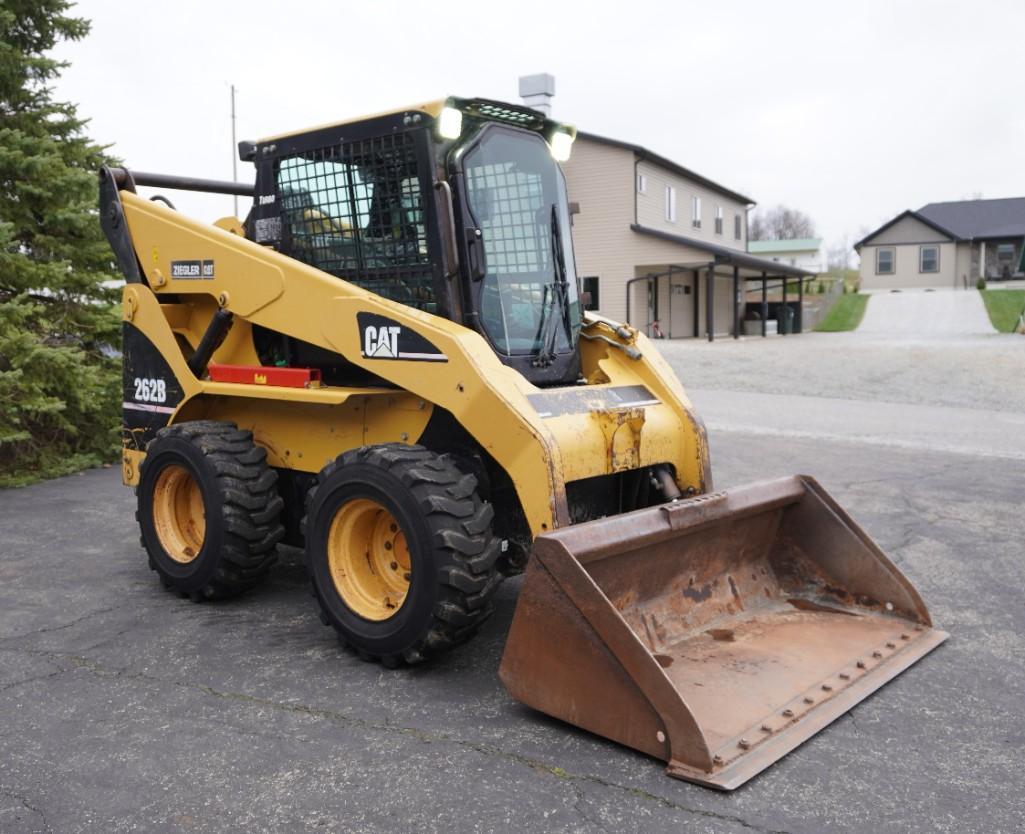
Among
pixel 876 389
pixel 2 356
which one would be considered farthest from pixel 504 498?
pixel 876 389

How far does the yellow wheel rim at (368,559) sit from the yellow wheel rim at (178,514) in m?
1.34

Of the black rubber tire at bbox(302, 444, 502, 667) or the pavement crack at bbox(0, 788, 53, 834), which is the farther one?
the black rubber tire at bbox(302, 444, 502, 667)

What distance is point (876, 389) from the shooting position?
54.1ft

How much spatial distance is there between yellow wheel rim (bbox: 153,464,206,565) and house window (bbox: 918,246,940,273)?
5193 cm

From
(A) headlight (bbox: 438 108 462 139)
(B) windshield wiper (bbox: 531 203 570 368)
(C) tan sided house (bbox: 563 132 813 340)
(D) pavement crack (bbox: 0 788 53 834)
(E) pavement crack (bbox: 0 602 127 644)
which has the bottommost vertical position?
(D) pavement crack (bbox: 0 788 53 834)

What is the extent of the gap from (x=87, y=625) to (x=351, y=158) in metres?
2.86

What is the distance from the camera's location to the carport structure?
28.0m

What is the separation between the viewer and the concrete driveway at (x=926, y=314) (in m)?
31.7

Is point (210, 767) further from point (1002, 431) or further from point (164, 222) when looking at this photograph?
point (1002, 431)

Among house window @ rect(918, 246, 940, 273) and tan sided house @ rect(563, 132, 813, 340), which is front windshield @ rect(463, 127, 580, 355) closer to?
tan sided house @ rect(563, 132, 813, 340)

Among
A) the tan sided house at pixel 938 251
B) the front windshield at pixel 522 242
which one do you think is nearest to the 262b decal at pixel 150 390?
the front windshield at pixel 522 242

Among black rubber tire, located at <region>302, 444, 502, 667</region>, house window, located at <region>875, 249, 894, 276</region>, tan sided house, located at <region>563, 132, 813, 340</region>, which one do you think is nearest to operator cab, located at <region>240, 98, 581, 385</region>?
black rubber tire, located at <region>302, 444, 502, 667</region>

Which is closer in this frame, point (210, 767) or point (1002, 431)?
point (210, 767)

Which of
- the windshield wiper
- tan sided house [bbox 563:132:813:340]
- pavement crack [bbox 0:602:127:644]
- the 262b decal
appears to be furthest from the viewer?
tan sided house [bbox 563:132:813:340]
